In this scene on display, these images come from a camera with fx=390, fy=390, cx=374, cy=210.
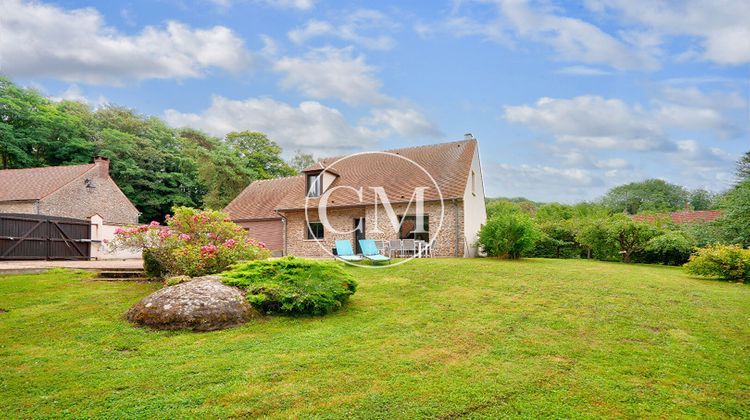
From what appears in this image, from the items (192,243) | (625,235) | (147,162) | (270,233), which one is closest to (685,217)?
(625,235)

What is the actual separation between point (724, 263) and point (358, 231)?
13.4m

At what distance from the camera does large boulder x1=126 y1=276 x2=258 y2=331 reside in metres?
5.76

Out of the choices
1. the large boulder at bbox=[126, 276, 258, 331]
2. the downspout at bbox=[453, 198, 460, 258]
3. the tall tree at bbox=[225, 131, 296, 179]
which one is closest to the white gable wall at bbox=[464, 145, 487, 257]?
the downspout at bbox=[453, 198, 460, 258]

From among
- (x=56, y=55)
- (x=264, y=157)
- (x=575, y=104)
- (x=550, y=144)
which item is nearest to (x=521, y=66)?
(x=575, y=104)

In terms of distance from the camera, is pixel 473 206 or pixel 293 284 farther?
pixel 473 206

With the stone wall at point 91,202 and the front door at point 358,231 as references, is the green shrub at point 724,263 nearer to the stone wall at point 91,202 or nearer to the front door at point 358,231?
the front door at point 358,231

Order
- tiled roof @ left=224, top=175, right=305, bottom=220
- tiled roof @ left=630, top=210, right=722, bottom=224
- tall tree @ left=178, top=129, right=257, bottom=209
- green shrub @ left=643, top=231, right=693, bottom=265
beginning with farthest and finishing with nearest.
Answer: tall tree @ left=178, top=129, right=257, bottom=209
tiled roof @ left=224, top=175, right=305, bottom=220
tiled roof @ left=630, top=210, right=722, bottom=224
green shrub @ left=643, top=231, right=693, bottom=265

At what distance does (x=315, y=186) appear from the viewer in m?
20.4

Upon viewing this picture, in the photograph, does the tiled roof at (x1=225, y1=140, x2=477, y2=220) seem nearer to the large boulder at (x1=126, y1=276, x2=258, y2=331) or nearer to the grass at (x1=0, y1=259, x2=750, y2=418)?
the grass at (x1=0, y1=259, x2=750, y2=418)

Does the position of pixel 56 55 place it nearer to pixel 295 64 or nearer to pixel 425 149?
pixel 295 64

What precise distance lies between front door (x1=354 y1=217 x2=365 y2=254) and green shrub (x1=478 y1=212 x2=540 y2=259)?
580cm

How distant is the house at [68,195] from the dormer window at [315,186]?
11.5 meters

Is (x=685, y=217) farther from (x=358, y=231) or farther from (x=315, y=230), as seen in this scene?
(x=315, y=230)

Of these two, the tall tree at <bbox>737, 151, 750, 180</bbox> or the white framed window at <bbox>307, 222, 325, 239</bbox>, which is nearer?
the white framed window at <bbox>307, 222, 325, 239</bbox>
